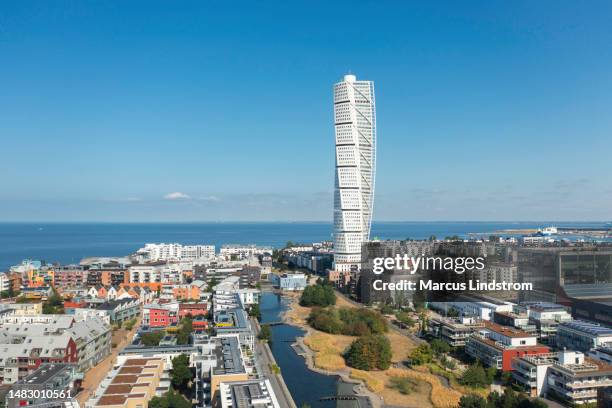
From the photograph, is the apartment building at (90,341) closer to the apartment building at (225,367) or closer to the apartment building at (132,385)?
the apartment building at (132,385)

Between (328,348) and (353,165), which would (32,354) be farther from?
(353,165)

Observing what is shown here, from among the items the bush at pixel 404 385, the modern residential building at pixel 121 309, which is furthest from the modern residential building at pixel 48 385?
the modern residential building at pixel 121 309

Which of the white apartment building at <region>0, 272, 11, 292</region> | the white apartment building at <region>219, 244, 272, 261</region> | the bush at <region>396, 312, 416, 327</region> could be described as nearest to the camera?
the bush at <region>396, 312, 416, 327</region>

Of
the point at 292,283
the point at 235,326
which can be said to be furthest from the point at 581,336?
the point at 292,283

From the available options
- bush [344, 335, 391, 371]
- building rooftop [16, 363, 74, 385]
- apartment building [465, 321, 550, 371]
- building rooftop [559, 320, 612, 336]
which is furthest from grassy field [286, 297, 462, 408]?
building rooftop [16, 363, 74, 385]

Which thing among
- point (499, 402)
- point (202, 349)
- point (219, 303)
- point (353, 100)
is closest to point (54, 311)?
point (219, 303)

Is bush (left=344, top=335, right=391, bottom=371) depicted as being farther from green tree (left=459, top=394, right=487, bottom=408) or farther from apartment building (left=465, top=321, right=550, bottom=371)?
green tree (left=459, top=394, right=487, bottom=408)

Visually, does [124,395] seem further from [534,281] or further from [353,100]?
[353,100]
